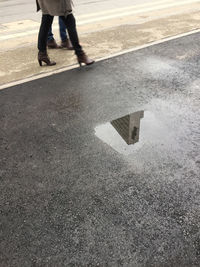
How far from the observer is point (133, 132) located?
3330mm

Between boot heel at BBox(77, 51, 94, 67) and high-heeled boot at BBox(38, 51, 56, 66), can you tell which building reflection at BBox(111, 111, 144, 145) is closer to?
boot heel at BBox(77, 51, 94, 67)

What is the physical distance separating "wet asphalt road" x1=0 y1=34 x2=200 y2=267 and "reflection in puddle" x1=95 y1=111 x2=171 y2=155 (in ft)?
0.08

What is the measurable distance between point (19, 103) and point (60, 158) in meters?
1.50

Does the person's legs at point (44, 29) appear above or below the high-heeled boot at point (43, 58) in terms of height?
above

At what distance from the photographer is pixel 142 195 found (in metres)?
2.49

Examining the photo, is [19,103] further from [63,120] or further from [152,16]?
[152,16]

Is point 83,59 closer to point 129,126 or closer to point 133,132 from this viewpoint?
point 129,126

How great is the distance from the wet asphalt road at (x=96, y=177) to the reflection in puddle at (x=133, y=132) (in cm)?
3

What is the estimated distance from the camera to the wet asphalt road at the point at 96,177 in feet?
6.82

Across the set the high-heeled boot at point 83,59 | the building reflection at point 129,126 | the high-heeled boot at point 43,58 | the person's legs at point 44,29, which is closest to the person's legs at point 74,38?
the high-heeled boot at point 83,59

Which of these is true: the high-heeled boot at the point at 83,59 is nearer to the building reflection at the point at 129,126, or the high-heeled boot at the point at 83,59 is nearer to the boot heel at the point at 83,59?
the boot heel at the point at 83,59

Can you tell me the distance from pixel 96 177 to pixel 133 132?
87cm

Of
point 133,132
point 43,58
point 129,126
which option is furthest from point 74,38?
point 133,132

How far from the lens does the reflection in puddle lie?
3.15 meters
